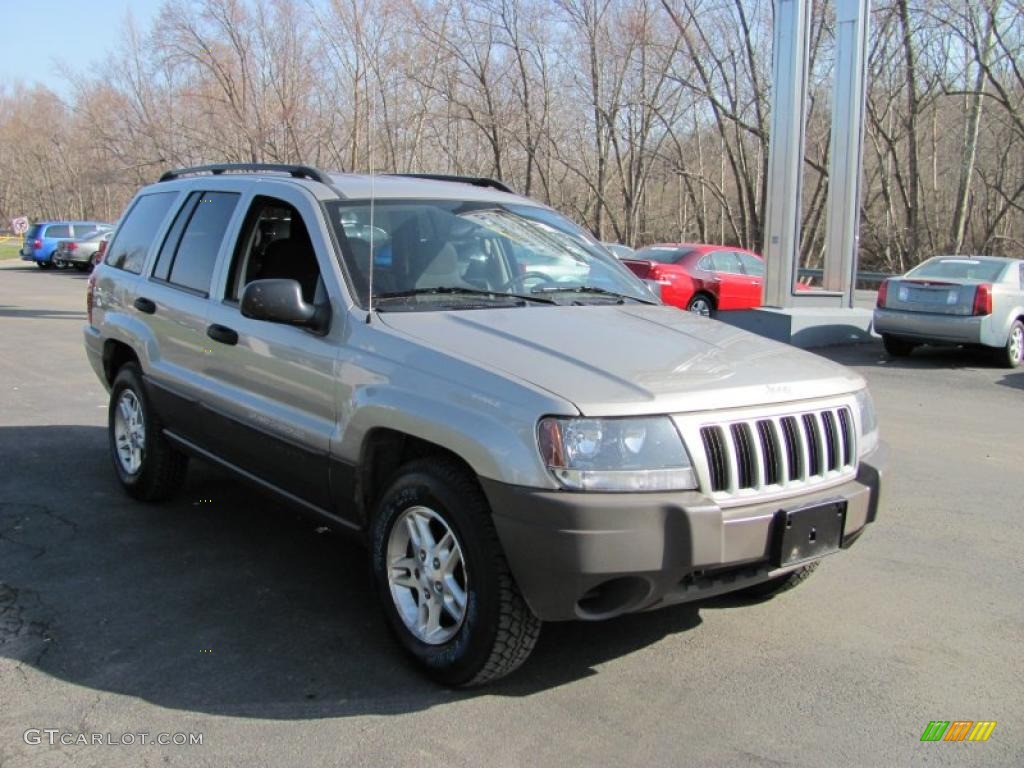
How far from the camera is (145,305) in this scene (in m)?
5.36

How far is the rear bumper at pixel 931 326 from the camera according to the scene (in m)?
12.0

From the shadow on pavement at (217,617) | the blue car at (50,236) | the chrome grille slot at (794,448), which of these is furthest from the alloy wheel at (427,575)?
the blue car at (50,236)

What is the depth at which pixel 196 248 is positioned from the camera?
508 cm

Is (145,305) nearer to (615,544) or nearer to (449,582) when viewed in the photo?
(449,582)

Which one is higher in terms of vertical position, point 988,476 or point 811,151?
point 811,151

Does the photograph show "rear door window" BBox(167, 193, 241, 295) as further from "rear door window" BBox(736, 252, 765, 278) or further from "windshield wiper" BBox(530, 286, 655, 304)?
"rear door window" BBox(736, 252, 765, 278)

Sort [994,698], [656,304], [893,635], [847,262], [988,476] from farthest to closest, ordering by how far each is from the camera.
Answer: [847,262] → [988,476] → [656,304] → [893,635] → [994,698]

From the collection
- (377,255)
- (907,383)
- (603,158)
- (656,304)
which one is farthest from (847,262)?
(603,158)

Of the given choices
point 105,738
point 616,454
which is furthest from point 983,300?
point 105,738

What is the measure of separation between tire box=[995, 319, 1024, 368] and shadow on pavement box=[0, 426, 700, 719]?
10211 mm

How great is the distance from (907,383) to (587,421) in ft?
30.6

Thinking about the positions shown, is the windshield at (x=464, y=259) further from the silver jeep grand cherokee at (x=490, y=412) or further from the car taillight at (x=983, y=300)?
the car taillight at (x=983, y=300)

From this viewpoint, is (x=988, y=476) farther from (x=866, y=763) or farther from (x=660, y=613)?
(x=866, y=763)

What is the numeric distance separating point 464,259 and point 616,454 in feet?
5.28
